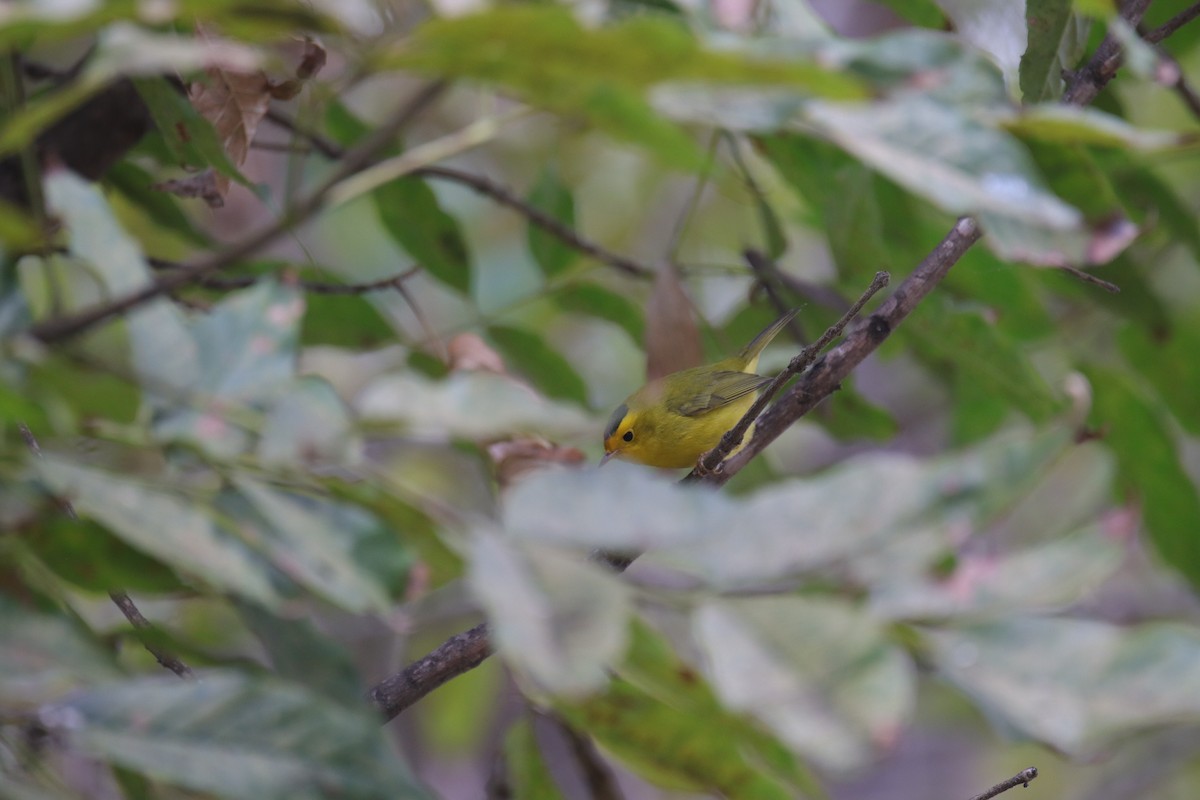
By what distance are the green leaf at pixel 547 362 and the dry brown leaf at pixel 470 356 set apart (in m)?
0.41

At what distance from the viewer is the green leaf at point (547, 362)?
2.12 meters

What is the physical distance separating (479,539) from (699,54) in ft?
1.00

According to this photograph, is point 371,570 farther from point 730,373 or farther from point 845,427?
point 730,373

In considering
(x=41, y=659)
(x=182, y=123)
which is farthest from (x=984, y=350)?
(x=41, y=659)

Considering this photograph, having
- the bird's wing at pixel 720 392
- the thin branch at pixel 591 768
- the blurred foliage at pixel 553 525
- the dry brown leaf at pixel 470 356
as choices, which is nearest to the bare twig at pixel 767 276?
the dry brown leaf at pixel 470 356

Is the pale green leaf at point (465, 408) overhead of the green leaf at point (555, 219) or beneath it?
overhead

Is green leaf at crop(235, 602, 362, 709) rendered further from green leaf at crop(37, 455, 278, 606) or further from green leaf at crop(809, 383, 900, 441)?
green leaf at crop(809, 383, 900, 441)

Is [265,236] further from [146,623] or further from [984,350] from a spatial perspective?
[984,350]

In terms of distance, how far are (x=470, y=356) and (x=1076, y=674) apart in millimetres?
1063

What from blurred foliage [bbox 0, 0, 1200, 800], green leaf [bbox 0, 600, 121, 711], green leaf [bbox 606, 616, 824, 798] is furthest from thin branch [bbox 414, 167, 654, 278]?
green leaf [bbox 0, 600, 121, 711]

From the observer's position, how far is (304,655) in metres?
0.84

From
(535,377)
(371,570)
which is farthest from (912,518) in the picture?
(535,377)

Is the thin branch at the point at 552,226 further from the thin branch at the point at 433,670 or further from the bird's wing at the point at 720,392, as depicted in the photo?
the bird's wing at the point at 720,392

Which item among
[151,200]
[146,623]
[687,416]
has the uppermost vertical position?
[151,200]
